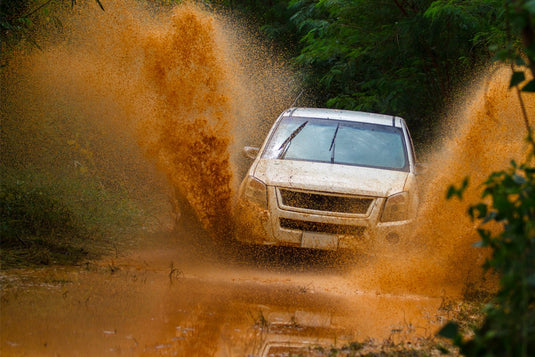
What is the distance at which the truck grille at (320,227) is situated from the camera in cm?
796

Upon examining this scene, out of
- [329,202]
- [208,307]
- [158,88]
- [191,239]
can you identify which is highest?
[158,88]

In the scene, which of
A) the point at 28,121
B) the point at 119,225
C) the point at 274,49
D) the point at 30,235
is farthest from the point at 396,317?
the point at 274,49

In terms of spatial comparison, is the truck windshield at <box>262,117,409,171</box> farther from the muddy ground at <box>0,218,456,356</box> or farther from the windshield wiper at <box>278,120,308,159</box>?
the muddy ground at <box>0,218,456,356</box>

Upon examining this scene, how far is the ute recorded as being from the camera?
796 centimetres

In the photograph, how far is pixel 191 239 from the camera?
9.02m

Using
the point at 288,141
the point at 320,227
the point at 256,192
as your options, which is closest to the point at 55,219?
the point at 256,192

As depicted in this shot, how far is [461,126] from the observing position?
36.5ft

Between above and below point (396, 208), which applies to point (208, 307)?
below

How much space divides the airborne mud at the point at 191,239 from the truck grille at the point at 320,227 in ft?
0.85

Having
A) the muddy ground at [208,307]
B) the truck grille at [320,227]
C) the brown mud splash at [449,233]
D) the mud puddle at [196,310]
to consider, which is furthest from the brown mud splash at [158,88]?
the brown mud splash at [449,233]

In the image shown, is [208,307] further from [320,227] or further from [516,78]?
[516,78]

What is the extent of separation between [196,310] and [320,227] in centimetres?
231

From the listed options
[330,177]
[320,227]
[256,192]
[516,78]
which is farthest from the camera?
[330,177]

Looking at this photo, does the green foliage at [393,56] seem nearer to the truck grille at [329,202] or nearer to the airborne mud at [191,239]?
the airborne mud at [191,239]
